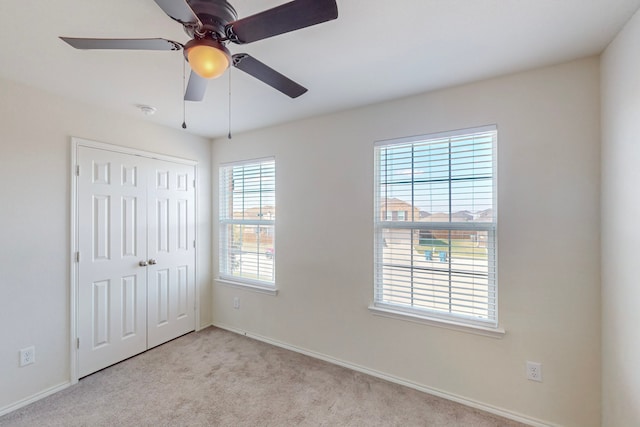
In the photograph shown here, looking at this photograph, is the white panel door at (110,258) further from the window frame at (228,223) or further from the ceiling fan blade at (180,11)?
the ceiling fan blade at (180,11)

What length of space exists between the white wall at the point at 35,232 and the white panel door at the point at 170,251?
0.69m

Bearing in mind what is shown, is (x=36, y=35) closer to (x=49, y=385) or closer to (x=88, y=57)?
(x=88, y=57)

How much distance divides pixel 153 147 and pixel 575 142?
3.58 meters

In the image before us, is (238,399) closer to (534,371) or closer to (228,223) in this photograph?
(228,223)

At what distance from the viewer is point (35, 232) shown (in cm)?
218

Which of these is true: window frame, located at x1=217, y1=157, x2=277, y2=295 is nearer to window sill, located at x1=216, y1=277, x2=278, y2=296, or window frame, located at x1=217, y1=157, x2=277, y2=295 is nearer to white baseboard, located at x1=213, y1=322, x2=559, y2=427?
window sill, located at x1=216, y1=277, x2=278, y2=296

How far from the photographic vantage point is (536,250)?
6.26 ft

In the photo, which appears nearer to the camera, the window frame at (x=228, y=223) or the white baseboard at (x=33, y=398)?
the white baseboard at (x=33, y=398)

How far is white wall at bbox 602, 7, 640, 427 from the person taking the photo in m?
1.39

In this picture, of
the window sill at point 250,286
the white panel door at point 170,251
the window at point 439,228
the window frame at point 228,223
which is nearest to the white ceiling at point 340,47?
the window at point 439,228

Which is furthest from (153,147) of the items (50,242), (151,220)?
(50,242)

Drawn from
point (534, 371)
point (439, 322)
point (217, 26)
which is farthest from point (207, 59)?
point (534, 371)

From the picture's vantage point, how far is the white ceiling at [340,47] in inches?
53.1

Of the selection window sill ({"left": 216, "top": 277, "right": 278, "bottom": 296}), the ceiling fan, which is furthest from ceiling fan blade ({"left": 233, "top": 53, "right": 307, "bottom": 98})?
window sill ({"left": 216, "top": 277, "right": 278, "bottom": 296})
